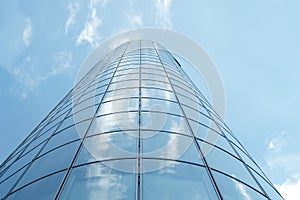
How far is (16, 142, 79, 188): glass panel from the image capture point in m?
8.34

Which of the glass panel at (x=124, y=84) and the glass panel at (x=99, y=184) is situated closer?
the glass panel at (x=99, y=184)

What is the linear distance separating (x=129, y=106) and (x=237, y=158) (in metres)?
3.68

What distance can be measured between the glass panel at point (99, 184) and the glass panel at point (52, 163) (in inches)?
34.3

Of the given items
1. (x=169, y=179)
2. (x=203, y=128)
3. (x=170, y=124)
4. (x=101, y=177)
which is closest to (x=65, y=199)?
(x=101, y=177)

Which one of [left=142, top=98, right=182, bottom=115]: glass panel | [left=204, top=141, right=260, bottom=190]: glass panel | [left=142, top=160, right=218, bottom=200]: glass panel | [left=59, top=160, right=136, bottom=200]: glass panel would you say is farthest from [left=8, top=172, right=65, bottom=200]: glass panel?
[left=142, top=98, right=182, bottom=115]: glass panel

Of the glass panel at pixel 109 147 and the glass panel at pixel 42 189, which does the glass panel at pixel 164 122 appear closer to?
the glass panel at pixel 109 147

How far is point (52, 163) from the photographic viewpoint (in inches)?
344

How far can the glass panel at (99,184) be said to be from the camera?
6549 millimetres

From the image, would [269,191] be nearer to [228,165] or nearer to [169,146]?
[228,165]

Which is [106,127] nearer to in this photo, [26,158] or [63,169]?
[63,169]

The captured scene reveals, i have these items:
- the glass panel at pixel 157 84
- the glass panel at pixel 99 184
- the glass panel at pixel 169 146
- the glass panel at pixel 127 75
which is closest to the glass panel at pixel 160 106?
the glass panel at pixel 169 146

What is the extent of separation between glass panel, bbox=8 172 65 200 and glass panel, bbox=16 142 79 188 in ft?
1.13

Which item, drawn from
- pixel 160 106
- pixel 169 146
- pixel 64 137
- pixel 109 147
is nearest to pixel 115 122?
pixel 109 147

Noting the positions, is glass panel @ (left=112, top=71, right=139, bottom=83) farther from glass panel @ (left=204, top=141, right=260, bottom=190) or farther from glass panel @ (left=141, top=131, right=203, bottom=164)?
glass panel @ (left=204, top=141, right=260, bottom=190)
